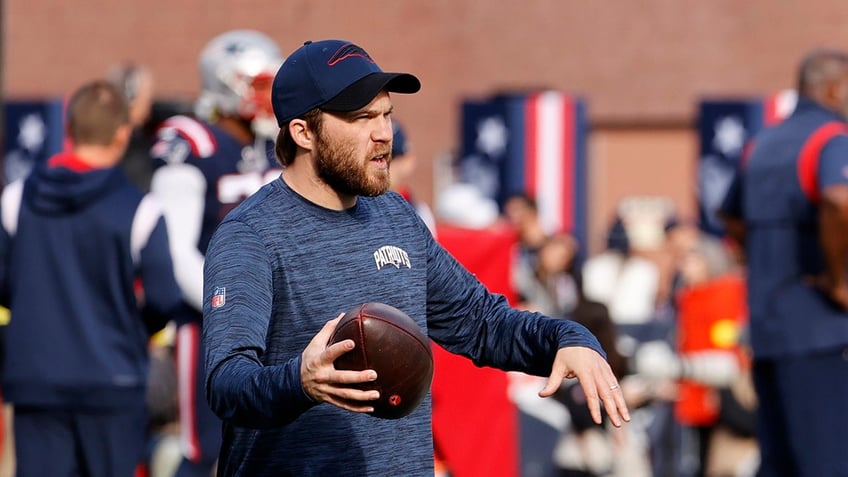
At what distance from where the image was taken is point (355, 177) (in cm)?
342

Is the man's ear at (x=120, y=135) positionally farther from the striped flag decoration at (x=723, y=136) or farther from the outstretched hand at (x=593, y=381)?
the striped flag decoration at (x=723, y=136)

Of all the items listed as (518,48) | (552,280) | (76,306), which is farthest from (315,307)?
(518,48)

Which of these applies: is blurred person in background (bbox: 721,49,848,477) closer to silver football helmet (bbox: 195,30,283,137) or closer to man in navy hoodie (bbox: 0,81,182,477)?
silver football helmet (bbox: 195,30,283,137)

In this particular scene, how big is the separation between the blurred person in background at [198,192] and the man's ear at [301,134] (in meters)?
2.46

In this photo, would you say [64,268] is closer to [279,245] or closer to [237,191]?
[237,191]

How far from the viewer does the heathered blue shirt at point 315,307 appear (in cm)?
321

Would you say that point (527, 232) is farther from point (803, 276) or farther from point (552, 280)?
point (803, 276)

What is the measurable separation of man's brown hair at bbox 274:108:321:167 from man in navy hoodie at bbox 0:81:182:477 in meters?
2.23

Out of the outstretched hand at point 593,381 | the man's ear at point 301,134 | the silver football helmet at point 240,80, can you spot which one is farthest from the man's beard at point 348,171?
the silver football helmet at point 240,80

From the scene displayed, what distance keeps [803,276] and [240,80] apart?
8.15ft

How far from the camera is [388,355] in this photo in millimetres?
3049

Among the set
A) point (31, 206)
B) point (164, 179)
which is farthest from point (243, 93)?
point (31, 206)

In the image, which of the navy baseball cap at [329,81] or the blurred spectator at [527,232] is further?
the blurred spectator at [527,232]

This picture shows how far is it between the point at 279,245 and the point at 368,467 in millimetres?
515
